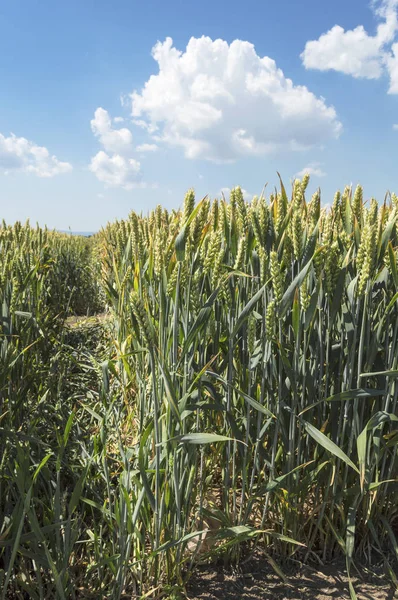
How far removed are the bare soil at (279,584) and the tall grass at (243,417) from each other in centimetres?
5

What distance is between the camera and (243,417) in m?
1.35

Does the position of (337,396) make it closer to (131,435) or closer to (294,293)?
(294,293)

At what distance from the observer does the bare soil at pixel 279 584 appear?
4.26 ft

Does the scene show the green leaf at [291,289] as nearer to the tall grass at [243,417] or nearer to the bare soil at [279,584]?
the tall grass at [243,417]

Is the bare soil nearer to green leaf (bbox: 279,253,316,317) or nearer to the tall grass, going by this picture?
the tall grass

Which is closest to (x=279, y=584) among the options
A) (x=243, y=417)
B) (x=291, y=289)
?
(x=243, y=417)

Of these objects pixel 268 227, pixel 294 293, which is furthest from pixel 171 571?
pixel 268 227

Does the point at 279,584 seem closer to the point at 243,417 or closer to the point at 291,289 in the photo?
the point at 243,417

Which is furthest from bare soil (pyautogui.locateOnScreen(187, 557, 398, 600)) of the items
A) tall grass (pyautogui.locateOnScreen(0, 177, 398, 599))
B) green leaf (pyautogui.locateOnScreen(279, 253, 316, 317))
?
green leaf (pyautogui.locateOnScreen(279, 253, 316, 317))

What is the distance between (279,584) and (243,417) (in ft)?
1.59

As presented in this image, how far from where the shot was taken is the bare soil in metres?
1.30

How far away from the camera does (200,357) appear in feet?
4.28

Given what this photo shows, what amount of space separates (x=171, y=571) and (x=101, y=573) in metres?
0.19

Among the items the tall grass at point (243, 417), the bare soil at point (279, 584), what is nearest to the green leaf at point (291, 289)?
the tall grass at point (243, 417)
